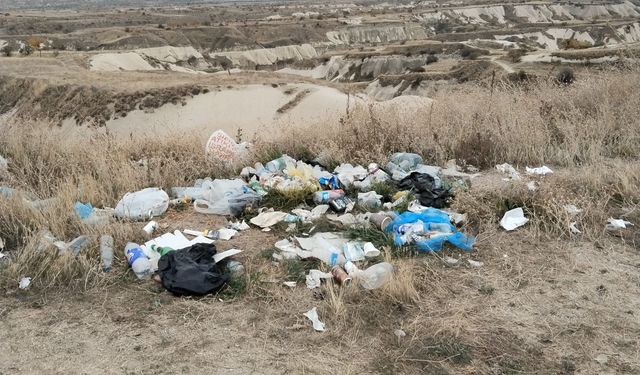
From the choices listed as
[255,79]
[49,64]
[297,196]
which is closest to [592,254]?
[297,196]

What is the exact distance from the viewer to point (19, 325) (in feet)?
11.3

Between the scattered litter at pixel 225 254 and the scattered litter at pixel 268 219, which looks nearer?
the scattered litter at pixel 225 254

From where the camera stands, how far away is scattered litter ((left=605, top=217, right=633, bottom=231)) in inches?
180

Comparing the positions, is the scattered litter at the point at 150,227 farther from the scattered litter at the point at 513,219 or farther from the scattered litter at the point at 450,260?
the scattered litter at the point at 513,219

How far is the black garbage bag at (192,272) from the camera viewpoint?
3762 mm

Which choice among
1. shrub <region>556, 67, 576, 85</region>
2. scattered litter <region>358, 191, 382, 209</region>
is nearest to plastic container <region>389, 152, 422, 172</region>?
scattered litter <region>358, 191, 382, 209</region>

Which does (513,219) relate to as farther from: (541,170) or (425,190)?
(541,170)

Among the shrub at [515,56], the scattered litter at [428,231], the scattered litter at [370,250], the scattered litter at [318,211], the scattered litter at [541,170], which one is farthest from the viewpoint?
the shrub at [515,56]

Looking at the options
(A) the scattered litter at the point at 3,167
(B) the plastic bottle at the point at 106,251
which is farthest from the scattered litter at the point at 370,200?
(A) the scattered litter at the point at 3,167

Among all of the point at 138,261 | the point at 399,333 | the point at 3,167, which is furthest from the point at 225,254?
the point at 3,167

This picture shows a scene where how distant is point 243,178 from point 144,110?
3344 centimetres

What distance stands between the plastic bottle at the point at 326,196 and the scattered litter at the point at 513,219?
1666mm

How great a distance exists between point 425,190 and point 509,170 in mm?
1379

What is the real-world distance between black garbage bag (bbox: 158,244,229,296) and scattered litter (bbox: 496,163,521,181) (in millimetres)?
3488
